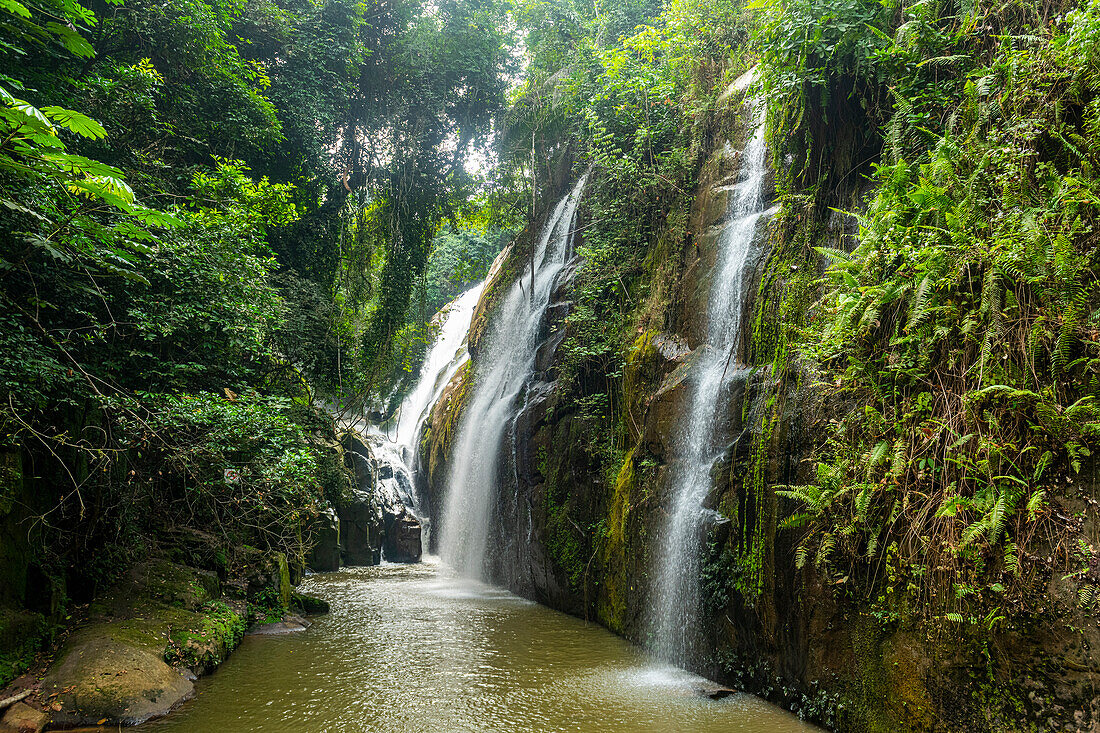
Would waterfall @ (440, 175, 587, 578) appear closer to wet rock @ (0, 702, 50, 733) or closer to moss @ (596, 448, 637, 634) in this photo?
moss @ (596, 448, 637, 634)

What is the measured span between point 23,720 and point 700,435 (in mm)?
7178

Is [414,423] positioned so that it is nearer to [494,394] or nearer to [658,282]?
[494,394]

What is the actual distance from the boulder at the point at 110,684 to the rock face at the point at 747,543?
5.62 m

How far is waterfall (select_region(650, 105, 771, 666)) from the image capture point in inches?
285

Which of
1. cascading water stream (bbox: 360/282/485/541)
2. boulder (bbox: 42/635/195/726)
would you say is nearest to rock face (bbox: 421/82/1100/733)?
boulder (bbox: 42/635/195/726)

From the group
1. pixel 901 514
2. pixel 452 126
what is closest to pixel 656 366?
pixel 901 514

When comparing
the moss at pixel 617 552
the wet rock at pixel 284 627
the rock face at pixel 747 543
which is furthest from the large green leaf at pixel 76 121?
the moss at pixel 617 552

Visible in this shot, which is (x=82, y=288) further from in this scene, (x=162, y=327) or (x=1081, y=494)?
(x=1081, y=494)

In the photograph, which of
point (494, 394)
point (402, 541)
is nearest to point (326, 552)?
point (402, 541)

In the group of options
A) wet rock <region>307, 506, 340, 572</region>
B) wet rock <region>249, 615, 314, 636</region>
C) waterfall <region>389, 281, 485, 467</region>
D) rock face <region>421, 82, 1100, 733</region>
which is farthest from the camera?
waterfall <region>389, 281, 485, 467</region>

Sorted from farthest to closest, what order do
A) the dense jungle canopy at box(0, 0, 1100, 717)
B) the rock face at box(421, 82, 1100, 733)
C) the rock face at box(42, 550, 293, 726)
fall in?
the rock face at box(42, 550, 293, 726) < the dense jungle canopy at box(0, 0, 1100, 717) < the rock face at box(421, 82, 1100, 733)

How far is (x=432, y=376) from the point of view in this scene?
77.6 feet

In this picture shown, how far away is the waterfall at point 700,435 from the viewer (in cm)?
725

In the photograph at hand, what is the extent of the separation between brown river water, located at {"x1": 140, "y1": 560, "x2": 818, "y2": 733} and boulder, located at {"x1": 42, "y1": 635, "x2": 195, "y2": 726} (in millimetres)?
244
